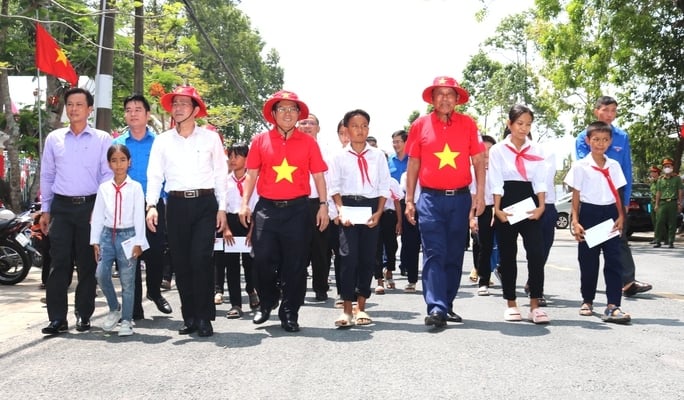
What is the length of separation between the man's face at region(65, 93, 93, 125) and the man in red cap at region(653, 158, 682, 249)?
578 inches

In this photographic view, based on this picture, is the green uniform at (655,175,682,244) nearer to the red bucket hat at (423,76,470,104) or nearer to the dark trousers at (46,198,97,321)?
the red bucket hat at (423,76,470,104)

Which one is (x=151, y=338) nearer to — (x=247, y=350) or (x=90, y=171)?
(x=247, y=350)

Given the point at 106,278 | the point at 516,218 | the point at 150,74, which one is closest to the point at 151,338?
the point at 106,278

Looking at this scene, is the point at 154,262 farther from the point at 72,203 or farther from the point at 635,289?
the point at 635,289

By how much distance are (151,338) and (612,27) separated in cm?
1935

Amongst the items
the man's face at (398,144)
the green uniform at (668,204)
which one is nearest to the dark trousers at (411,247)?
the man's face at (398,144)

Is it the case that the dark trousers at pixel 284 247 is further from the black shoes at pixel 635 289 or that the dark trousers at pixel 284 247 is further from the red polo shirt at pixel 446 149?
the black shoes at pixel 635 289

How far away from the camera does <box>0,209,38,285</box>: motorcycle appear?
10.4 m

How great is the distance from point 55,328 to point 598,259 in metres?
4.91

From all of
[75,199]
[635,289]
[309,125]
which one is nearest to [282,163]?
[75,199]

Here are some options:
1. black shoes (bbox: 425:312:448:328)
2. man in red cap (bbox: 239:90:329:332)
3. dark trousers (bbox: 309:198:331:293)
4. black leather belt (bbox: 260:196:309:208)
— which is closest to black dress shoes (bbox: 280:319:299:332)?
man in red cap (bbox: 239:90:329:332)

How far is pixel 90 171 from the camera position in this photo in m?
6.62

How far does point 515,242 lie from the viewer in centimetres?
694

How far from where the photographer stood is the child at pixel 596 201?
23.5 ft
